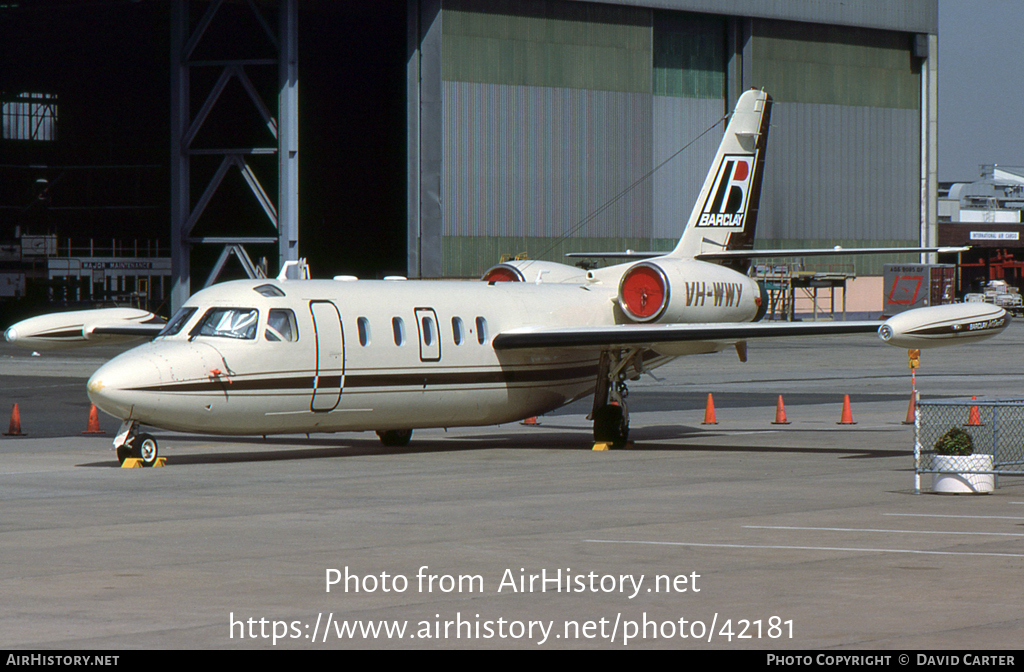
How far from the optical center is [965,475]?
16.5 m

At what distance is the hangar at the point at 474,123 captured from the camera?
60125 millimetres

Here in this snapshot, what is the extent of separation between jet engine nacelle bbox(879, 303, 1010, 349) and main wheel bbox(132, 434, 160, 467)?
10052mm

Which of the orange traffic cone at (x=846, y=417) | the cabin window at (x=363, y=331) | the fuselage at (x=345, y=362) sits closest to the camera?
the fuselage at (x=345, y=362)

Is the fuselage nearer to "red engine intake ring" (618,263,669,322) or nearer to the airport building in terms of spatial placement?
"red engine intake ring" (618,263,669,322)

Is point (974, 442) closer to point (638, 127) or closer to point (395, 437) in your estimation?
point (395, 437)

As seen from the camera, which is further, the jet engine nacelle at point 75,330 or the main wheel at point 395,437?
the main wheel at point 395,437

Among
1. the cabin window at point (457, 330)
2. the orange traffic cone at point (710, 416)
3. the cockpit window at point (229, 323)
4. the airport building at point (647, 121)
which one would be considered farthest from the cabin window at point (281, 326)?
the airport building at point (647, 121)

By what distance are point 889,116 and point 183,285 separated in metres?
39.4

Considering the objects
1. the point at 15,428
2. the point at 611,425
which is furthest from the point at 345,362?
the point at 15,428

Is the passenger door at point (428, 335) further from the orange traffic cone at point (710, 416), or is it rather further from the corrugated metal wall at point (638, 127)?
the corrugated metal wall at point (638, 127)

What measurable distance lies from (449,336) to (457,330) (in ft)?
0.71

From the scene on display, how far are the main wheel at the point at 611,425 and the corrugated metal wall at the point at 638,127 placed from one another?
36.8 m

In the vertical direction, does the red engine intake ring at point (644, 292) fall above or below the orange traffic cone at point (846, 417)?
above
